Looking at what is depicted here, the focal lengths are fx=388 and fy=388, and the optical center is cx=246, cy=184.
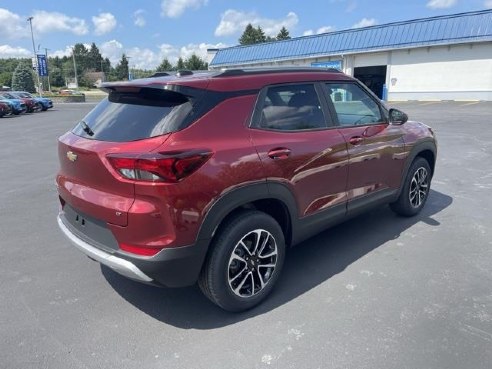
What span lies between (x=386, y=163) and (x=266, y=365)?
2612mm

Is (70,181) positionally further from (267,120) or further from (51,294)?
(267,120)

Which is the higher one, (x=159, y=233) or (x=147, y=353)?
(x=159, y=233)

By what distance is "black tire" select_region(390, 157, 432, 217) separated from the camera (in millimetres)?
4699

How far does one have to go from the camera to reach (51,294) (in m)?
3.32

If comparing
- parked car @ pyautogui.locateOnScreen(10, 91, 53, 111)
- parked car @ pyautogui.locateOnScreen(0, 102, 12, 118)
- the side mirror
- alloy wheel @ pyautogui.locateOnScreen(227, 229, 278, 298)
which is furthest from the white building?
alloy wheel @ pyautogui.locateOnScreen(227, 229, 278, 298)

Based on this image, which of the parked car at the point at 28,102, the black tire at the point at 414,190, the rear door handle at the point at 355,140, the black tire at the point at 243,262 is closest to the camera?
the black tire at the point at 243,262

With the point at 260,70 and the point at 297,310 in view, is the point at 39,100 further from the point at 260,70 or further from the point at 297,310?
the point at 297,310

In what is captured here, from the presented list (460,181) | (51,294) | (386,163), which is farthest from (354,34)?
(51,294)

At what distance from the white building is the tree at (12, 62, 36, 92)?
53.1 metres

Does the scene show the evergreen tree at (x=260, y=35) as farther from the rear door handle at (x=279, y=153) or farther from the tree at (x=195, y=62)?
the rear door handle at (x=279, y=153)

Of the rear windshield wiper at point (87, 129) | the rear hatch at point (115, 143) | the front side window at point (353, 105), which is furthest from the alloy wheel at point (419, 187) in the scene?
the rear windshield wiper at point (87, 129)

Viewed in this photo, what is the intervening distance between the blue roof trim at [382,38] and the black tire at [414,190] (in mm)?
25923

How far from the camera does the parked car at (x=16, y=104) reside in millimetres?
24703

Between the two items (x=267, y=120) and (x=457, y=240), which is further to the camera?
(x=457, y=240)
